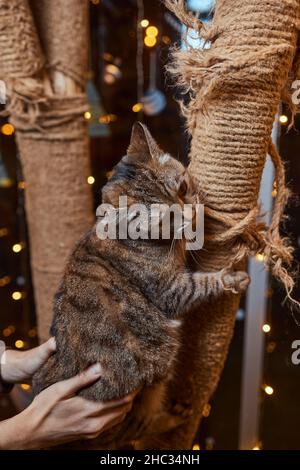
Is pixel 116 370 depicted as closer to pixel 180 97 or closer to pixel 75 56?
pixel 180 97

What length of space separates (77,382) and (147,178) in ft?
1.21

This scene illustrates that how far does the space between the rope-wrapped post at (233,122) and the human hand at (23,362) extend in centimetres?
27

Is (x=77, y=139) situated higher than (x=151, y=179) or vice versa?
(x=77, y=139)

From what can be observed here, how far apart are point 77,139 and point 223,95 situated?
478mm

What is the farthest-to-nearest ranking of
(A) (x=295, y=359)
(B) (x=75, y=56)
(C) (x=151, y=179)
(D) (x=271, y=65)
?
(B) (x=75, y=56) → (A) (x=295, y=359) → (C) (x=151, y=179) → (D) (x=271, y=65)

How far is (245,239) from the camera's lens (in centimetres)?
75

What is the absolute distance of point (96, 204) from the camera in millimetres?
1251

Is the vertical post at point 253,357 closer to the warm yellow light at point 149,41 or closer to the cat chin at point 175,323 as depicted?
the cat chin at point 175,323

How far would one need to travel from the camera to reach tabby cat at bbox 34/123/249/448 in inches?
29.6

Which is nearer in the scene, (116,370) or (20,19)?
(116,370)

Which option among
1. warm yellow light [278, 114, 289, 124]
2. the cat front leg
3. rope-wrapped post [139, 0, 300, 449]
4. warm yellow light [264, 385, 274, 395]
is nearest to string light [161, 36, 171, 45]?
rope-wrapped post [139, 0, 300, 449]

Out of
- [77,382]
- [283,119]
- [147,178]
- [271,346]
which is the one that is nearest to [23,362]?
[77,382]
